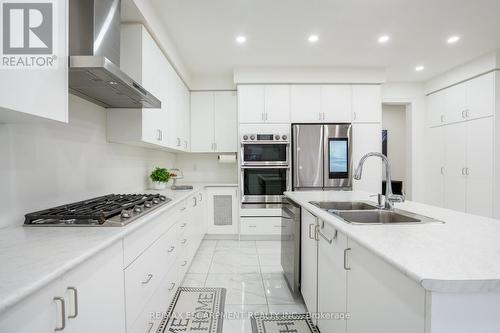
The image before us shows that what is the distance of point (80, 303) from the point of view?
87 centimetres

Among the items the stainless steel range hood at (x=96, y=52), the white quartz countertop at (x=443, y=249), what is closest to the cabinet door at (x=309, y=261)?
the white quartz countertop at (x=443, y=249)

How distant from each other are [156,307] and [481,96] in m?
4.75

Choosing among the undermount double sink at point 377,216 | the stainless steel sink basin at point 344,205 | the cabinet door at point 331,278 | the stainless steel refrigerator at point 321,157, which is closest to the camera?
the cabinet door at point 331,278

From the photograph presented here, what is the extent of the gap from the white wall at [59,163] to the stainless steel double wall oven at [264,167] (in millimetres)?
1662

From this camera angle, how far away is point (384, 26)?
2.62 m

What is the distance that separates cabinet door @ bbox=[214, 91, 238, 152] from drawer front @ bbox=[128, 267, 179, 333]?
2462 mm

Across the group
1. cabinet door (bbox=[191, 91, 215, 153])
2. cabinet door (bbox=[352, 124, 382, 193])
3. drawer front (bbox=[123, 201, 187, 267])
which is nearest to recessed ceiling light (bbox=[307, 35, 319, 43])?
cabinet door (bbox=[352, 124, 382, 193])

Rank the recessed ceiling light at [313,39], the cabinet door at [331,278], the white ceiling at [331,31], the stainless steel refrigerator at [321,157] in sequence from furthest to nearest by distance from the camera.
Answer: the stainless steel refrigerator at [321,157]
the recessed ceiling light at [313,39]
the white ceiling at [331,31]
the cabinet door at [331,278]

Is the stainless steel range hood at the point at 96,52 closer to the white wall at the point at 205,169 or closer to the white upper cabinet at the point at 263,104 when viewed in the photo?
the white upper cabinet at the point at 263,104

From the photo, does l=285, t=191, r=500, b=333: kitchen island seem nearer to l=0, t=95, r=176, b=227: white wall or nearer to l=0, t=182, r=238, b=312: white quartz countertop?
l=0, t=182, r=238, b=312: white quartz countertop

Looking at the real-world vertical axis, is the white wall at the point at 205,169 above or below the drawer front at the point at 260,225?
above

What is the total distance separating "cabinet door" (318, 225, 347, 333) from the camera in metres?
1.22

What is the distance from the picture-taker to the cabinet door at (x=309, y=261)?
5.39ft

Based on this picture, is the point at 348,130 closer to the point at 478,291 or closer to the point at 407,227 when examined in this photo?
the point at 407,227
